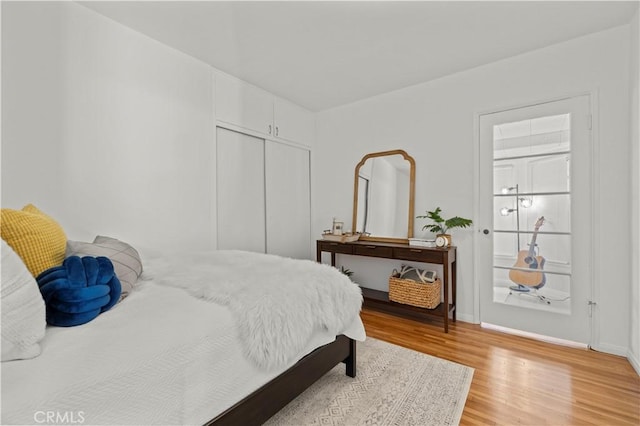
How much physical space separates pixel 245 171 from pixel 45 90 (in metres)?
1.71

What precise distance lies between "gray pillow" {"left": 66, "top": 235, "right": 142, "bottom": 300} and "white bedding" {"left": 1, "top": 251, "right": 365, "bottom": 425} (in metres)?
0.10

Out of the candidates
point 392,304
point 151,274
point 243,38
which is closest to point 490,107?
point 392,304

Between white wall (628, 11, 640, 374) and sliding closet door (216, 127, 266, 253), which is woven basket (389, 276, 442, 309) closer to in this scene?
white wall (628, 11, 640, 374)

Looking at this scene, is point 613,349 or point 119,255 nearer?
point 119,255

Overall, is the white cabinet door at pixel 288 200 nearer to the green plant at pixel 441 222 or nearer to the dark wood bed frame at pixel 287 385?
the green plant at pixel 441 222

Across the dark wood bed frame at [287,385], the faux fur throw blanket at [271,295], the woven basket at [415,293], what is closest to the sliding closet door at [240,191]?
the faux fur throw blanket at [271,295]

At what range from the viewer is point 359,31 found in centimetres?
236

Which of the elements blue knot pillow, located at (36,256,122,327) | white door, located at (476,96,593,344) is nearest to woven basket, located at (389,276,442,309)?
white door, located at (476,96,593,344)

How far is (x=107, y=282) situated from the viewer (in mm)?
1191

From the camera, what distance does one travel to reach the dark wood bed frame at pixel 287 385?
1.21 metres

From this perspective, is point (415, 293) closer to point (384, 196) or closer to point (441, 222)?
point (441, 222)

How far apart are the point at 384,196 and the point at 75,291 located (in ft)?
9.87

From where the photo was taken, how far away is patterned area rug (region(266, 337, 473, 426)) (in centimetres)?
156

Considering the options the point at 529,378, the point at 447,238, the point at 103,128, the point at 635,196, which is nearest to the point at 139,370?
the point at 103,128
